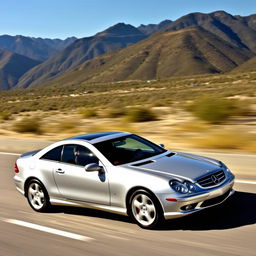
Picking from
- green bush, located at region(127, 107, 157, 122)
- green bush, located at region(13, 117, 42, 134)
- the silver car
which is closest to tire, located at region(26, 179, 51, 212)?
the silver car

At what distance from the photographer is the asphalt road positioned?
5.36 m

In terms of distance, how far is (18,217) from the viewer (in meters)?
7.18

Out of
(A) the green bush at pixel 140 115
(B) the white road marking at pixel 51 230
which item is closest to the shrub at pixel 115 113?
(A) the green bush at pixel 140 115

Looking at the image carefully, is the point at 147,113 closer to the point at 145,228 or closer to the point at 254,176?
the point at 254,176

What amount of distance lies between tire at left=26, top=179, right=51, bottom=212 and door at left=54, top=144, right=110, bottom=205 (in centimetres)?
43

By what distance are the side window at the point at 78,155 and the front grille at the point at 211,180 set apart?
1.60 meters

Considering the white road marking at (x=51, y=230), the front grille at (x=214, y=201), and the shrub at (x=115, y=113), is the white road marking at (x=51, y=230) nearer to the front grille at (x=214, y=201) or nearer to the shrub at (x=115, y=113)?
the front grille at (x=214, y=201)

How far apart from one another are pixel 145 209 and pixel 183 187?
61cm

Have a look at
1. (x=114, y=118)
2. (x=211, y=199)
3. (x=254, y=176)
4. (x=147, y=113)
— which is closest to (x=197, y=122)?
(x=147, y=113)

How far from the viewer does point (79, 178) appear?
Result: 6742 millimetres

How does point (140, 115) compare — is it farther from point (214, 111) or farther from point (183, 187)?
point (183, 187)

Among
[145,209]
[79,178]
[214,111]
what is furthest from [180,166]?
[214,111]

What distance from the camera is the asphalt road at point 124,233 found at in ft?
17.6

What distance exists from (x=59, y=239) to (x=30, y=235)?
508mm
